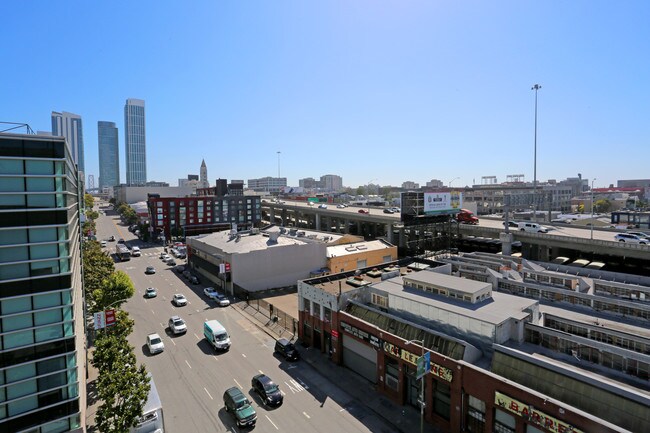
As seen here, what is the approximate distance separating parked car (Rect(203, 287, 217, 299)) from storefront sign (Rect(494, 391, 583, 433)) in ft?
135

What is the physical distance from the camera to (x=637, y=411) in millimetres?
17375

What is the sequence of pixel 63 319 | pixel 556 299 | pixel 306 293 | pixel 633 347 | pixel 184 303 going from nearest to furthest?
pixel 63 319 < pixel 633 347 < pixel 556 299 < pixel 306 293 < pixel 184 303

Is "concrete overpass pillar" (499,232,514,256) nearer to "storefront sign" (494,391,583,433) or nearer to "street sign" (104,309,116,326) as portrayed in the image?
"storefront sign" (494,391,583,433)

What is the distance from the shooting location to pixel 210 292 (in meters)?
53.7

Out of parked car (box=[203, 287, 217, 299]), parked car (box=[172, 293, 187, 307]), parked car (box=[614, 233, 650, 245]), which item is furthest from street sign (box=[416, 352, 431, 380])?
parked car (box=[614, 233, 650, 245])

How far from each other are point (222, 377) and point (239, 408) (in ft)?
22.4

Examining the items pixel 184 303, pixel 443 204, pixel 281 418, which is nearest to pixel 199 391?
pixel 281 418

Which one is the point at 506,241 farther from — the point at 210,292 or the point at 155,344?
the point at 155,344

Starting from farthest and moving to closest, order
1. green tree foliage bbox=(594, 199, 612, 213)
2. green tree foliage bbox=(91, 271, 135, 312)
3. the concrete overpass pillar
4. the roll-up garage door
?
1. green tree foliage bbox=(594, 199, 612, 213)
2. the concrete overpass pillar
3. green tree foliage bbox=(91, 271, 135, 312)
4. the roll-up garage door

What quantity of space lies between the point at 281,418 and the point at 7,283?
18479mm

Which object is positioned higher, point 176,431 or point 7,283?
point 7,283

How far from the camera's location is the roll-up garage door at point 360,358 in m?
30.4

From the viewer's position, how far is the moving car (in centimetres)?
2416

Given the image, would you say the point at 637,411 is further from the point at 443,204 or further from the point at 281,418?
the point at 443,204
